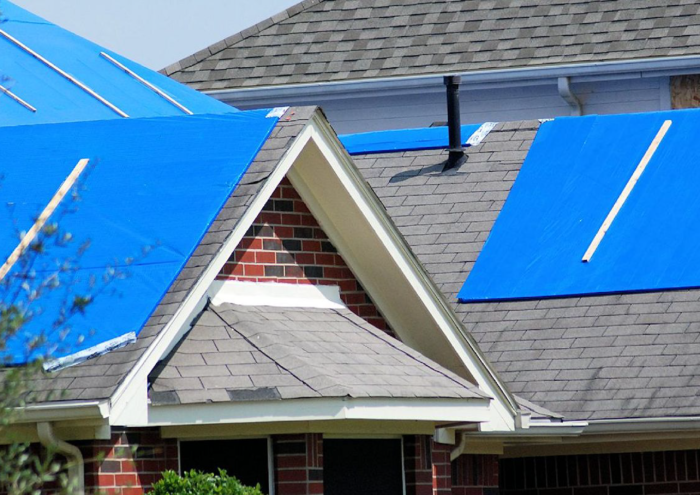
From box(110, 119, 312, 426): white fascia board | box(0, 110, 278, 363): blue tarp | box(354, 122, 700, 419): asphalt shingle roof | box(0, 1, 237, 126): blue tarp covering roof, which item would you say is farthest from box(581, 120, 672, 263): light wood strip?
box(110, 119, 312, 426): white fascia board

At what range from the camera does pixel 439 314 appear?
34.8 feet

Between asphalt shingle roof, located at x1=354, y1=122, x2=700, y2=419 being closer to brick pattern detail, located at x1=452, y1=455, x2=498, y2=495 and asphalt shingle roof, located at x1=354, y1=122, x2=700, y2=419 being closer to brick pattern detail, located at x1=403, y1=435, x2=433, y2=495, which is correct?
brick pattern detail, located at x1=452, y1=455, x2=498, y2=495

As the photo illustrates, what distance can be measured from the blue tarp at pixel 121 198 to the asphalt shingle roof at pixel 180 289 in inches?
2.1

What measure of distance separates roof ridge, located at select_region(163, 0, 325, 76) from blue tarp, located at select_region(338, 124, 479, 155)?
24.4ft

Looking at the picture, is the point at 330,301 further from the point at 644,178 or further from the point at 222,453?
the point at 644,178

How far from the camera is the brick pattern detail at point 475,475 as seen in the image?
11.9 meters

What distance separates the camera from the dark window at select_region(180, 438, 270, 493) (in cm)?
929

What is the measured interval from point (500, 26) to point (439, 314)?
1235cm

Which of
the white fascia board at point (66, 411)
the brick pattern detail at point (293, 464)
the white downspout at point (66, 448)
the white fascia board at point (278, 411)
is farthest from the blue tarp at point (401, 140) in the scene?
the white fascia board at point (66, 411)

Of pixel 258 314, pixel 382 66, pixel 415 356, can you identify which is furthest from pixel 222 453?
pixel 382 66

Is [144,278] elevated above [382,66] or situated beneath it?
situated beneath

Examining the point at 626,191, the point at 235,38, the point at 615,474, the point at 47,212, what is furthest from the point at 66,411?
the point at 235,38

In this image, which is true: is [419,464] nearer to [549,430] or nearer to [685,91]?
[549,430]

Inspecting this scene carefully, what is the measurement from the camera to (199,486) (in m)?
8.31
